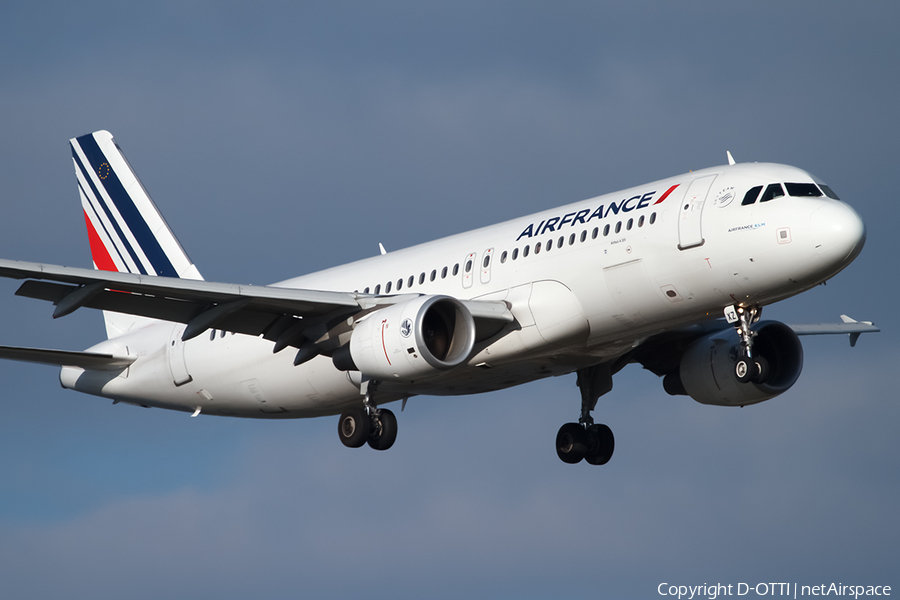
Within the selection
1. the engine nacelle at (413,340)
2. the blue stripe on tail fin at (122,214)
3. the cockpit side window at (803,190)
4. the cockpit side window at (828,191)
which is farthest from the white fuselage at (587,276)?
the blue stripe on tail fin at (122,214)

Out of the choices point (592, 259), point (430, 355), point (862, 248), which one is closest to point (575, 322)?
point (592, 259)

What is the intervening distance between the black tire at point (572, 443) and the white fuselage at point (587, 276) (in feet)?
12.0

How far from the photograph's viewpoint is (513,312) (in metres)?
30.8

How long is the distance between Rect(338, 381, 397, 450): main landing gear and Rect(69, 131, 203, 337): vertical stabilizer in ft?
37.0

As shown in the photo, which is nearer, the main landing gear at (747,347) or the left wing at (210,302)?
the left wing at (210,302)

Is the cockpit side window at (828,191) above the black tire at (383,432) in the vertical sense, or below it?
above

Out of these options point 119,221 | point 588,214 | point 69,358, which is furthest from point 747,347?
point 119,221

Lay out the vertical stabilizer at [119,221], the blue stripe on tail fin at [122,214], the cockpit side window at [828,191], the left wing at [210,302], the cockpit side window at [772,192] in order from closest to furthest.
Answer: the cockpit side window at [772,192] → the cockpit side window at [828,191] → the left wing at [210,302] → the vertical stabilizer at [119,221] → the blue stripe on tail fin at [122,214]

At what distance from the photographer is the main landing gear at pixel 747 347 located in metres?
29.0

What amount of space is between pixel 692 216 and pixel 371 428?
10130 millimetres

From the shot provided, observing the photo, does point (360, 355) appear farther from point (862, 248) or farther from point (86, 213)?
point (86, 213)

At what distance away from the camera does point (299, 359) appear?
32938 mm

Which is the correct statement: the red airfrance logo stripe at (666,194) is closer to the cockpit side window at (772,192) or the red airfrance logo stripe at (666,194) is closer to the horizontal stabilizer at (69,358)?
the cockpit side window at (772,192)

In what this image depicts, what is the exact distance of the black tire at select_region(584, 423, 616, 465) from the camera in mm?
37500
